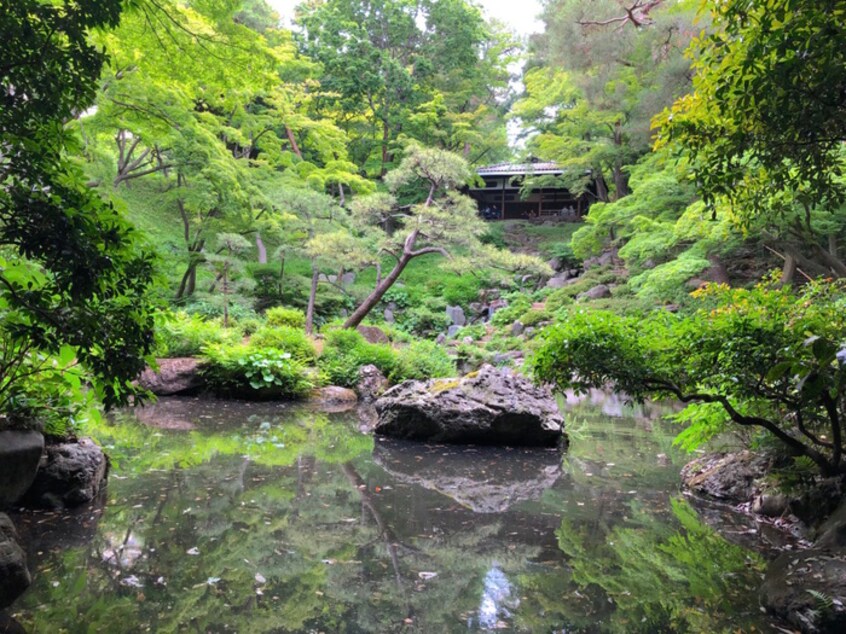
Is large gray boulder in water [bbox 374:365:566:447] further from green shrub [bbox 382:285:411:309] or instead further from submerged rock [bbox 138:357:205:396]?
green shrub [bbox 382:285:411:309]

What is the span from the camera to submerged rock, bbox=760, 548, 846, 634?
2607 mm

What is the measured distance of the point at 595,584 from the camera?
10.9ft

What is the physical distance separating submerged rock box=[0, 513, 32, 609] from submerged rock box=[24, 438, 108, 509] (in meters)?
1.57

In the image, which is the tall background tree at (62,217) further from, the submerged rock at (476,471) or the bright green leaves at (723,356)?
the submerged rock at (476,471)

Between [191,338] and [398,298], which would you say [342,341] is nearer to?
[191,338]

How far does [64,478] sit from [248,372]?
18.8ft

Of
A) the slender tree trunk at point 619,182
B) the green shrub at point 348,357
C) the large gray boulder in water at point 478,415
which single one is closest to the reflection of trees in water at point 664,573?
the large gray boulder in water at point 478,415

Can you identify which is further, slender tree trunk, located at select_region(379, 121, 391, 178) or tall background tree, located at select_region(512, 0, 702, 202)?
slender tree trunk, located at select_region(379, 121, 391, 178)

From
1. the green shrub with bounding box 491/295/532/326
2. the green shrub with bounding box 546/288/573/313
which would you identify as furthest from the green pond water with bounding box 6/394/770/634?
the green shrub with bounding box 491/295/532/326

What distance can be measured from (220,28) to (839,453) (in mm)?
7846

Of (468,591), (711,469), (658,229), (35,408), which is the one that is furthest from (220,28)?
(658,229)

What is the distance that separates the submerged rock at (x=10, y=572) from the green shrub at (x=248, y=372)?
7185mm

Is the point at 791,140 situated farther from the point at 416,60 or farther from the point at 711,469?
the point at 416,60

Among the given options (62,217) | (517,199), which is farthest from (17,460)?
(517,199)
